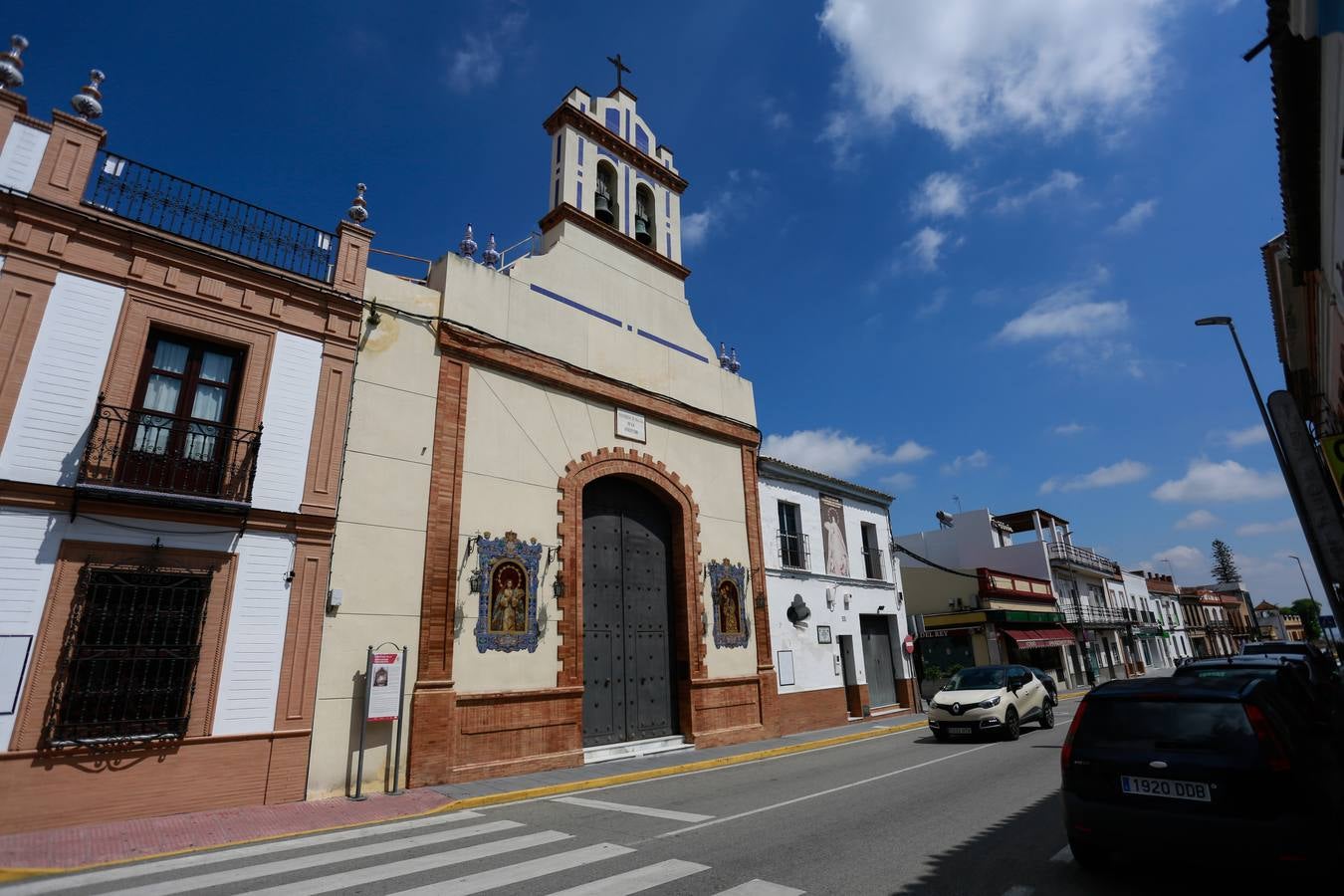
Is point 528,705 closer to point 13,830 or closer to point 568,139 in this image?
point 13,830

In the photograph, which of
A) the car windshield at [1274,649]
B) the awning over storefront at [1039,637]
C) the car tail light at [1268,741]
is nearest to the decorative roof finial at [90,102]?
the car tail light at [1268,741]

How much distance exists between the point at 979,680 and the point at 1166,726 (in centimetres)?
1185

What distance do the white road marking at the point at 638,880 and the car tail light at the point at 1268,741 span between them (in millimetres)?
4287

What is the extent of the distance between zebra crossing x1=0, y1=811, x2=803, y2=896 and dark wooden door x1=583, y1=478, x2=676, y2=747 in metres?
6.62

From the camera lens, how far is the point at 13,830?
765 centimetres

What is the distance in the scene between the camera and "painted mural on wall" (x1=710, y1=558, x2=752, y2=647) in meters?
16.7

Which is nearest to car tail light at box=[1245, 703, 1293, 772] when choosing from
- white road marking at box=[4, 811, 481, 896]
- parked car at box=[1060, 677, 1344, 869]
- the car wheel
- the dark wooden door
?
parked car at box=[1060, 677, 1344, 869]

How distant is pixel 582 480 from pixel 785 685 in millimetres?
8246

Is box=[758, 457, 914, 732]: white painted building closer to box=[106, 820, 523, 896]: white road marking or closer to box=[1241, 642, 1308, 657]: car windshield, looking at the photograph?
box=[1241, 642, 1308, 657]: car windshield

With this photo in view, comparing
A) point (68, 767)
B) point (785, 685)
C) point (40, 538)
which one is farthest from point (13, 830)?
point (785, 685)

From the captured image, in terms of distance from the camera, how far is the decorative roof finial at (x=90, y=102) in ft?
33.6

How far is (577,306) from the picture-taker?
16078 millimetres

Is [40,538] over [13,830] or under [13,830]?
over

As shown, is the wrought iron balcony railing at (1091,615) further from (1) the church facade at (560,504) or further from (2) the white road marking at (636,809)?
(2) the white road marking at (636,809)
